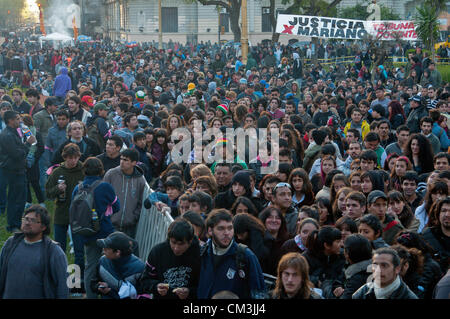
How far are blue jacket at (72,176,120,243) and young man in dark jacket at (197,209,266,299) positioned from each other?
7.68 feet

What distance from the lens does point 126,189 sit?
27.0ft

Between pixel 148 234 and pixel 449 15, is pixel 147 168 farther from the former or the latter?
pixel 449 15

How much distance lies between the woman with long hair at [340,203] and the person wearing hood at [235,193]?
2.72 feet

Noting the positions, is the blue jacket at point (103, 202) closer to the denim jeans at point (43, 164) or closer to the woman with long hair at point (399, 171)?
the woman with long hair at point (399, 171)

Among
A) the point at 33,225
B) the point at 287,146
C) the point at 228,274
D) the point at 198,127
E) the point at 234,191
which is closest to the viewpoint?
the point at 228,274

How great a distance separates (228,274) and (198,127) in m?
6.28

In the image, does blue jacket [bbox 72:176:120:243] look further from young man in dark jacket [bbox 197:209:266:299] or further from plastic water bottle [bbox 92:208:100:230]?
young man in dark jacket [bbox 197:209:266:299]

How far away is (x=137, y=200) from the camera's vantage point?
8.34m

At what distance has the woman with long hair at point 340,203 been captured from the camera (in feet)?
24.1

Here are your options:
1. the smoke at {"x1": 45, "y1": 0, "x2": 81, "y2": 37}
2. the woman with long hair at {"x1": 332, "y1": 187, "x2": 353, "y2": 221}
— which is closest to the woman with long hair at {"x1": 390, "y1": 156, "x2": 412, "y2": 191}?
the woman with long hair at {"x1": 332, "y1": 187, "x2": 353, "y2": 221}

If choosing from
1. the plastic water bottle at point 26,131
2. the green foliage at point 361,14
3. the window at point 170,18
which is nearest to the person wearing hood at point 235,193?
the plastic water bottle at point 26,131

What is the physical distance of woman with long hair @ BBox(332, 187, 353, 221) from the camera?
7.35 metres

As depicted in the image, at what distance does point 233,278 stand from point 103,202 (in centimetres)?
264

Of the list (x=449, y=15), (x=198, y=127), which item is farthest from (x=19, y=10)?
(x=198, y=127)
